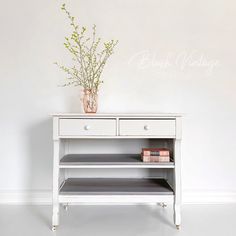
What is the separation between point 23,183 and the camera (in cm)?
242

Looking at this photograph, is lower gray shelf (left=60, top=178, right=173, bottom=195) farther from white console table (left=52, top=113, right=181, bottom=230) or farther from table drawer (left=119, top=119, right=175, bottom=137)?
table drawer (left=119, top=119, right=175, bottom=137)

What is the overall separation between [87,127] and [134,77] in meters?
0.77

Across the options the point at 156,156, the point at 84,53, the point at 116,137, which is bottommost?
the point at 156,156

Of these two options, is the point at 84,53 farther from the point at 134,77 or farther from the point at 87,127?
the point at 87,127

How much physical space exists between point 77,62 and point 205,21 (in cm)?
121

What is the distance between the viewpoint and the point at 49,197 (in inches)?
94.8

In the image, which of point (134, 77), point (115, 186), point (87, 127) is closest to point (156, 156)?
point (115, 186)

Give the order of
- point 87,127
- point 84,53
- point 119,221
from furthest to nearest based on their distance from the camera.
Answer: point 84,53
point 119,221
point 87,127

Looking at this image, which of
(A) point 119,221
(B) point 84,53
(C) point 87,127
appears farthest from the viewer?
(B) point 84,53

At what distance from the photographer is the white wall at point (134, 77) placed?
240 centimetres

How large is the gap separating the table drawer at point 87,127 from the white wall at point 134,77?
20.2 inches

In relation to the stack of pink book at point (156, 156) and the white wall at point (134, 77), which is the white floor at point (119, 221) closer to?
the white wall at point (134, 77)

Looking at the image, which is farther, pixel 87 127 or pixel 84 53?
pixel 84 53

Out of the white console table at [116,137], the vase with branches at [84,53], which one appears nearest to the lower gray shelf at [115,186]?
the white console table at [116,137]
